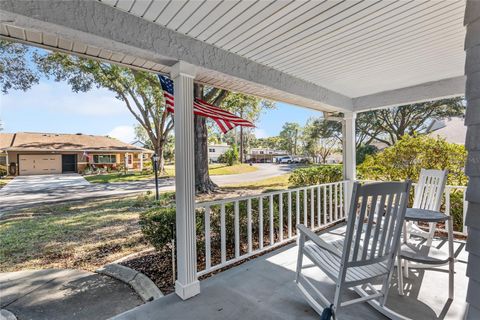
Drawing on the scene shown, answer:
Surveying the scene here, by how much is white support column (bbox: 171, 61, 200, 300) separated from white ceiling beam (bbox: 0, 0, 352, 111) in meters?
0.20

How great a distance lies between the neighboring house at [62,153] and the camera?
10516 mm

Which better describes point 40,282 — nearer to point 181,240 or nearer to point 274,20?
point 181,240

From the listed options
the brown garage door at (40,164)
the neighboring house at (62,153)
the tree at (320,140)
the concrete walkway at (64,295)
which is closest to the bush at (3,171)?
the neighboring house at (62,153)

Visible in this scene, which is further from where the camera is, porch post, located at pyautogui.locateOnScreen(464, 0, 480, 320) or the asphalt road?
the asphalt road

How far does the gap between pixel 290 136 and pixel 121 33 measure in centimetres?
2688

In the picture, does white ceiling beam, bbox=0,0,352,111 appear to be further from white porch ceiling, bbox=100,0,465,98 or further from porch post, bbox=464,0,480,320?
porch post, bbox=464,0,480,320

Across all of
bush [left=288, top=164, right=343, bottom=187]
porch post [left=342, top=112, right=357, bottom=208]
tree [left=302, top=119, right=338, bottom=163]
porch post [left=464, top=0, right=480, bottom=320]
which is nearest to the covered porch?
porch post [left=464, top=0, right=480, bottom=320]

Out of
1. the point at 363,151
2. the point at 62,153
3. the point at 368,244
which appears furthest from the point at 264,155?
the point at 368,244

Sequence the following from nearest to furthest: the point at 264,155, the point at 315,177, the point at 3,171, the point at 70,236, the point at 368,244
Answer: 1. the point at 368,244
2. the point at 70,236
3. the point at 315,177
4. the point at 3,171
5. the point at 264,155

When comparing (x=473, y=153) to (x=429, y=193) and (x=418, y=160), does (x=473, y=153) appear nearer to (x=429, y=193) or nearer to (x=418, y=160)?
(x=429, y=193)

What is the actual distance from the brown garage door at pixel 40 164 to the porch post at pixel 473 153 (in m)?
14.4

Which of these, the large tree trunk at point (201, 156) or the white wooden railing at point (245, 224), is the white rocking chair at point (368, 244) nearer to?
the white wooden railing at point (245, 224)

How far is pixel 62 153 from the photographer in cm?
1295

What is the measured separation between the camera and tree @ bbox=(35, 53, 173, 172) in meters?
7.45
